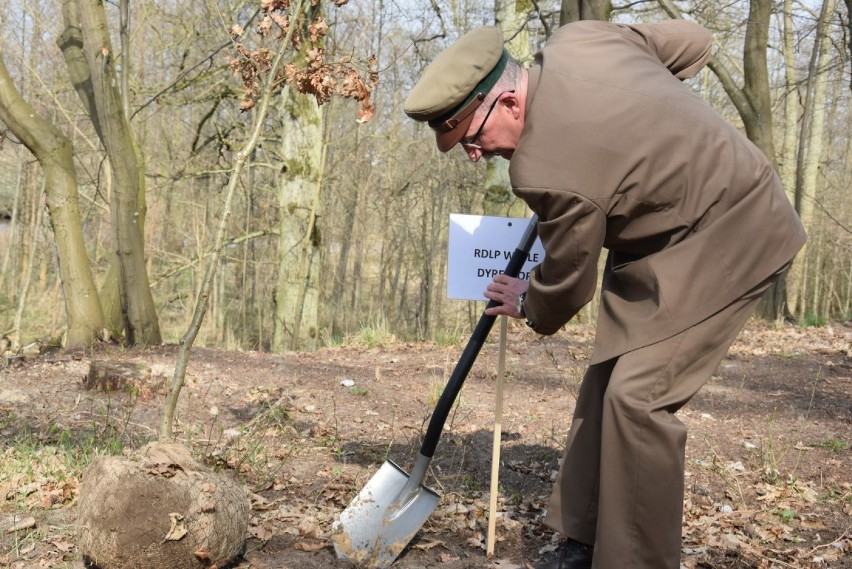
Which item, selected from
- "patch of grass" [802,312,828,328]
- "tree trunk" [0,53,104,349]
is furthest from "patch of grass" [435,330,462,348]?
"patch of grass" [802,312,828,328]

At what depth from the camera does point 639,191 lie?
8.05 ft

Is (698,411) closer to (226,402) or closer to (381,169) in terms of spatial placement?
(226,402)

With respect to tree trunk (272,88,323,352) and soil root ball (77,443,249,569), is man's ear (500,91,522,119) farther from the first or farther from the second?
tree trunk (272,88,323,352)

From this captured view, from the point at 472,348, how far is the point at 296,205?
27.0ft

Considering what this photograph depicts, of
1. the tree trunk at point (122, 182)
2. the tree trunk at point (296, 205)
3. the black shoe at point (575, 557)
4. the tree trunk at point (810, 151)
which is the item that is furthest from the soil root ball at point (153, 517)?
the tree trunk at point (810, 151)

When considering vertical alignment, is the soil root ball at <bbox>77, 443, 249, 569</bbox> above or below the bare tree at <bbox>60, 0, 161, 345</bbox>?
below

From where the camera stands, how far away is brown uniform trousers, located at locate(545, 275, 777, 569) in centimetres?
251

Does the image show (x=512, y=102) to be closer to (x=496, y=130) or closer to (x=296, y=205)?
(x=496, y=130)

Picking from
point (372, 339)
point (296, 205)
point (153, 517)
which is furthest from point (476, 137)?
point (296, 205)

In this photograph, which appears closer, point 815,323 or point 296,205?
point 815,323

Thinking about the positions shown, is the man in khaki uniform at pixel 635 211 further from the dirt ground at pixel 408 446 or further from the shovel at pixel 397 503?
the dirt ground at pixel 408 446

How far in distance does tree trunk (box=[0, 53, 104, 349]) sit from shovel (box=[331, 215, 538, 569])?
5.51 m

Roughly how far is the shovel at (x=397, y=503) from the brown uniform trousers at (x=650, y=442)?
0.88m

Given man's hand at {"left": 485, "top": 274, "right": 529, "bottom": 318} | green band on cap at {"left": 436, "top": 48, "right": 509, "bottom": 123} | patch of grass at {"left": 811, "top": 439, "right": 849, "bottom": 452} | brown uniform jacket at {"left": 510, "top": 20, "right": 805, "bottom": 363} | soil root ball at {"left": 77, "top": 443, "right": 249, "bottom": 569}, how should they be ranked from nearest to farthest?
brown uniform jacket at {"left": 510, "top": 20, "right": 805, "bottom": 363}, green band on cap at {"left": 436, "top": 48, "right": 509, "bottom": 123}, soil root ball at {"left": 77, "top": 443, "right": 249, "bottom": 569}, man's hand at {"left": 485, "top": 274, "right": 529, "bottom": 318}, patch of grass at {"left": 811, "top": 439, "right": 849, "bottom": 452}
